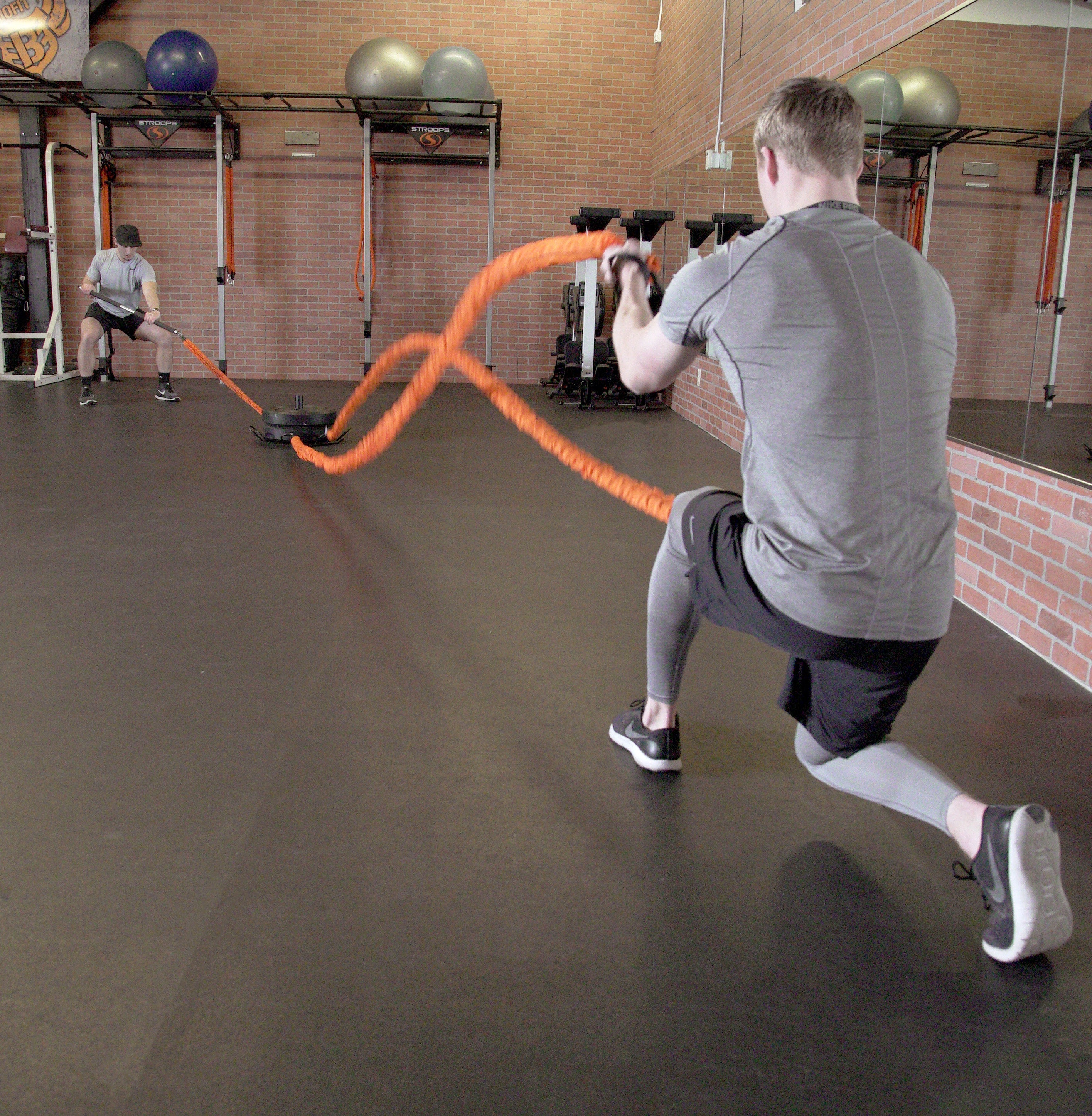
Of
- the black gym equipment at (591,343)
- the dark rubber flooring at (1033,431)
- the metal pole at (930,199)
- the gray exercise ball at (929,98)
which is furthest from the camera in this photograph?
the black gym equipment at (591,343)

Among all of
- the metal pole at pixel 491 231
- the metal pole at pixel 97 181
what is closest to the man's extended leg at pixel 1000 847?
the metal pole at pixel 491 231

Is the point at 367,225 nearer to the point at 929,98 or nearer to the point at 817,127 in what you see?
the point at 929,98

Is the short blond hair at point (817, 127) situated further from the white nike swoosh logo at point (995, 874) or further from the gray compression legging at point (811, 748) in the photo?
the white nike swoosh logo at point (995, 874)

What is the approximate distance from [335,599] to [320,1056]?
79.4 inches

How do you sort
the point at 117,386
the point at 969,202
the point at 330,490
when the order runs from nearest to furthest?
the point at 969,202 < the point at 330,490 < the point at 117,386

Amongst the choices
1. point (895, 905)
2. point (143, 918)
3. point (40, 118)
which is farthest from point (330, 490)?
point (40, 118)

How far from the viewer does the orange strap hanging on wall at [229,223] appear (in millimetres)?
9109

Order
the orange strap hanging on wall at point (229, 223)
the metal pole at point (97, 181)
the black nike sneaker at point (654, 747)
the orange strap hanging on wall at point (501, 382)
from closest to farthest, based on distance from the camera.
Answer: the black nike sneaker at point (654, 747), the orange strap hanging on wall at point (501, 382), the metal pole at point (97, 181), the orange strap hanging on wall at point (229, 223)

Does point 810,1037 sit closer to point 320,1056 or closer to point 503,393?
point 320,1056

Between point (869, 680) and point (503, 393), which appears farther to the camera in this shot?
point (503, 393)

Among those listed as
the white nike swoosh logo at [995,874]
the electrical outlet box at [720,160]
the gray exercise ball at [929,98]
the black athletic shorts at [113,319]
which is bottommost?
the white nike swoosh logo at [995,874]

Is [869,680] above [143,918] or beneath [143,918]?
above

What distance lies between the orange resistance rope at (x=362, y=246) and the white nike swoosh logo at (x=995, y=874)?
896cm

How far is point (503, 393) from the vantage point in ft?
9.53
